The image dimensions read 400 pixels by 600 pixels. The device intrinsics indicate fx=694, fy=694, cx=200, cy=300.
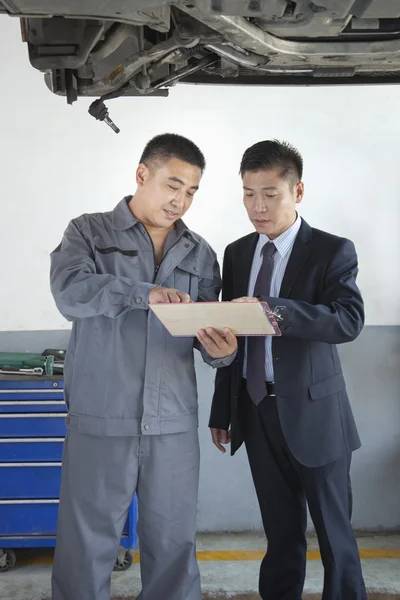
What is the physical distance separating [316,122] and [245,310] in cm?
202

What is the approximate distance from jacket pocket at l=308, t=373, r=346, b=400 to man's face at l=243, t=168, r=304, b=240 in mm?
526

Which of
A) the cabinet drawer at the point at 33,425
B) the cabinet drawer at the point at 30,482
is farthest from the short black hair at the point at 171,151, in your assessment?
the cabinet drawer at the point at 30,482

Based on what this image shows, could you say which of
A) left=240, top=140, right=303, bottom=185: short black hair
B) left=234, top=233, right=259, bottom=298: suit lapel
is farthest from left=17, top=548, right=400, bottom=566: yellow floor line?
left=240, top=140, right=303, bottom=185: short black hair

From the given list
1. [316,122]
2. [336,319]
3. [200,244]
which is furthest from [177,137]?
[316,122]

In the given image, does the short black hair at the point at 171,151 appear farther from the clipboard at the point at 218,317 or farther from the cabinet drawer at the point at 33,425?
the cabinet drawer at the point at 33,425

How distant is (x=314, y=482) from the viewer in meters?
2.21

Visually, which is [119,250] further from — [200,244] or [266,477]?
[266,477]

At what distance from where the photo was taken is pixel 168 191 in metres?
2.20

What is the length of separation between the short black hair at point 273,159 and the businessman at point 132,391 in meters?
0.18

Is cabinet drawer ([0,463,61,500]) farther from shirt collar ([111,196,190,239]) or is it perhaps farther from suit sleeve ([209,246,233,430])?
shirt collar ([111,196,190,239])

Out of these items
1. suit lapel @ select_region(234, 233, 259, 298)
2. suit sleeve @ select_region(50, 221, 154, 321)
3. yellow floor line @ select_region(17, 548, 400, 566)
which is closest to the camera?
suit sleeve @ select_region(50, 221, 154, 321)

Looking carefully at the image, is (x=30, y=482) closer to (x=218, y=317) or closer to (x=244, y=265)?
(x=244, y=265)

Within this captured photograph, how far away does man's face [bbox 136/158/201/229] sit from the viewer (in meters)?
2.20

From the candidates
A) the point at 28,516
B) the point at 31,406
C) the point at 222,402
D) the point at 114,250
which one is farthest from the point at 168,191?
the point at 28,516
